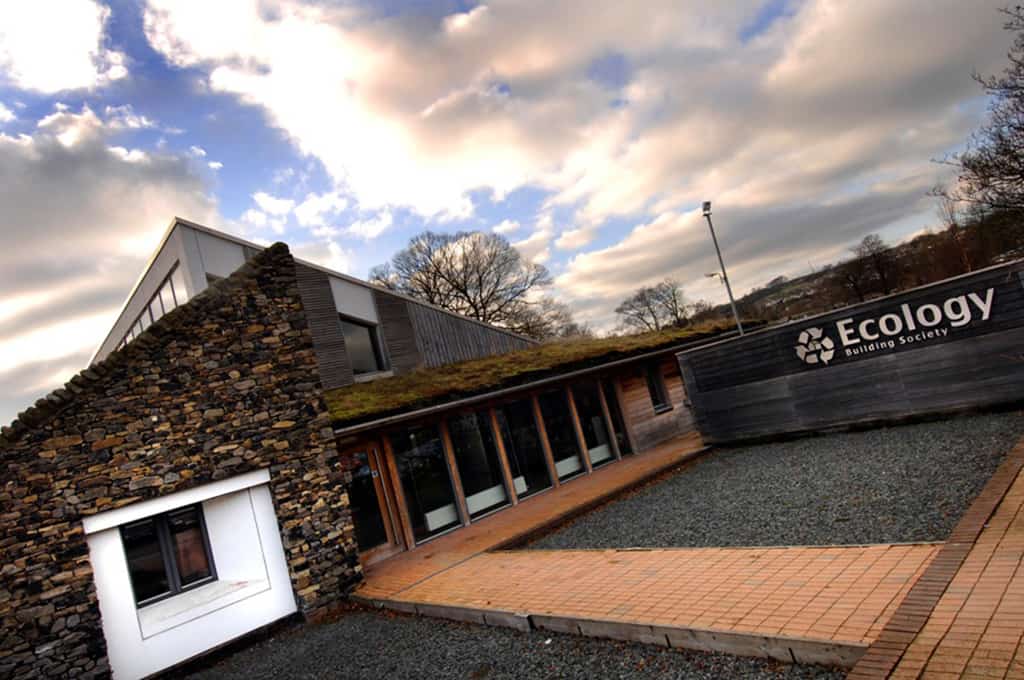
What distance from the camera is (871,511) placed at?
6871 mm

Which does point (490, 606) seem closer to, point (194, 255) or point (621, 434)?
point (621, 434)

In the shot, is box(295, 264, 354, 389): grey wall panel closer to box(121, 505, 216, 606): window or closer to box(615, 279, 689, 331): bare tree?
box(121, 505, 216, 606): window

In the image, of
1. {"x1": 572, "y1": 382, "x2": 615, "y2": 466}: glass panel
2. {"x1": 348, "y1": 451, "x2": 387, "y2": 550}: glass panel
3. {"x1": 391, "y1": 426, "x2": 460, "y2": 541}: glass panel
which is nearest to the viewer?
{"x1": 348, "y1": 451, "x2": 387, "y2": 550}: glass panel

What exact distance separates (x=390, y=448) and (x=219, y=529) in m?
3.36

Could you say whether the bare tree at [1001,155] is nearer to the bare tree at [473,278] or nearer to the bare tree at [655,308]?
the bare tree at [473,278]

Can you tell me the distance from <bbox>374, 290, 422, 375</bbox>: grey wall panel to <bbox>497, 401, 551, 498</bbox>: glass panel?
353 cm

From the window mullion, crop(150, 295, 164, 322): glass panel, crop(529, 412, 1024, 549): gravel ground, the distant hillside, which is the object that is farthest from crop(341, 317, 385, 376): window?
the distant hillside

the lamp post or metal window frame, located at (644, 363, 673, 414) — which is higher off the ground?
the lamp post

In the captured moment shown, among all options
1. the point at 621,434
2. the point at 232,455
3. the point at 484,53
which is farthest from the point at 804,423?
the point at 232,455

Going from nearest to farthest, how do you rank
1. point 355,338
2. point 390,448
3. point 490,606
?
point 490,606
point 390,448
point 355,338

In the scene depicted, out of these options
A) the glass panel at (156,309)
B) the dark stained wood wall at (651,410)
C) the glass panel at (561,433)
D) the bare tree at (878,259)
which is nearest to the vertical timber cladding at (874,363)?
the dark stained wood wall at (651,410)

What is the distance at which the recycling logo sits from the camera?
39.2 ft

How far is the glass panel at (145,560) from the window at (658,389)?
12.6 m

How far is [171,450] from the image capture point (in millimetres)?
7852
